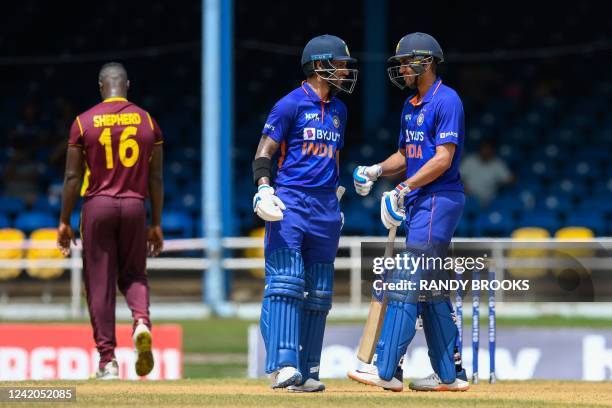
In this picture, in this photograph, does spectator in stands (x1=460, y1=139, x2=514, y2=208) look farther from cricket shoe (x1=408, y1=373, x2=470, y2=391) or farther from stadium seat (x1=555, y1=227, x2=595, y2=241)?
cricket shoe (x1=408, y1=373, x2=470, y2=391)

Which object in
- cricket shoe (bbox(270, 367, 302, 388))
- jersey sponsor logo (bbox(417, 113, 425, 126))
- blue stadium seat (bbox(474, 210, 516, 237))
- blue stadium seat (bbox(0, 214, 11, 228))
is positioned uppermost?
jersey sponsor logo (bbox(417, 113, 425, 126))

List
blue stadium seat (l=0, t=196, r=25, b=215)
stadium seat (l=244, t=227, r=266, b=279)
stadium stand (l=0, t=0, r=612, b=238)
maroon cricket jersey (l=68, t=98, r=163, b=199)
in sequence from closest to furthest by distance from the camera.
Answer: maroon cricket jersey (l=68, t=98, r=163, b=199) < stadium seat (l=244, t=227, r=266, b=279) < stadium stand (l=0, t=0, r=612, b=238) < blue stadium seat (l=0, t=196, r=25, b=215)

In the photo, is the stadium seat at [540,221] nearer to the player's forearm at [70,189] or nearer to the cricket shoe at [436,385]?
the player's forearm at [70,189]

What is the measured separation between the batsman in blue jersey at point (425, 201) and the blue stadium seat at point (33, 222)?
11457 mm

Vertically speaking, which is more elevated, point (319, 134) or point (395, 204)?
point (319, 134)

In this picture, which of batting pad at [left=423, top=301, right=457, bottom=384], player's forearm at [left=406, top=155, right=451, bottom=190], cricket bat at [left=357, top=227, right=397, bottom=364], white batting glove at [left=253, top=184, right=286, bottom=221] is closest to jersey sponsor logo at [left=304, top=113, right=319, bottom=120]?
white batting glove at [left=253, top=184, right=286, bottom=221]

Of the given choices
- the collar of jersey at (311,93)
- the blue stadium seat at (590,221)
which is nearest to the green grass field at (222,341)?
the blue stadium seat at (590,221)

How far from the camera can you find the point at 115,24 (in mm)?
25188

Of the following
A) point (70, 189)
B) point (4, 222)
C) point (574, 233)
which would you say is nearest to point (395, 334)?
point (70, 189)

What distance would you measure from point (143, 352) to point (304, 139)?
1912 mm

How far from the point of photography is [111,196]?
9.98 meters

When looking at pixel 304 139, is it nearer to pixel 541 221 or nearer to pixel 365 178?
pixel 365 178

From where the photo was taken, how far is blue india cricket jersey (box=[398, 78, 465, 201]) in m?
8.65

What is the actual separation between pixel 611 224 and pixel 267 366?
37.6 ft
